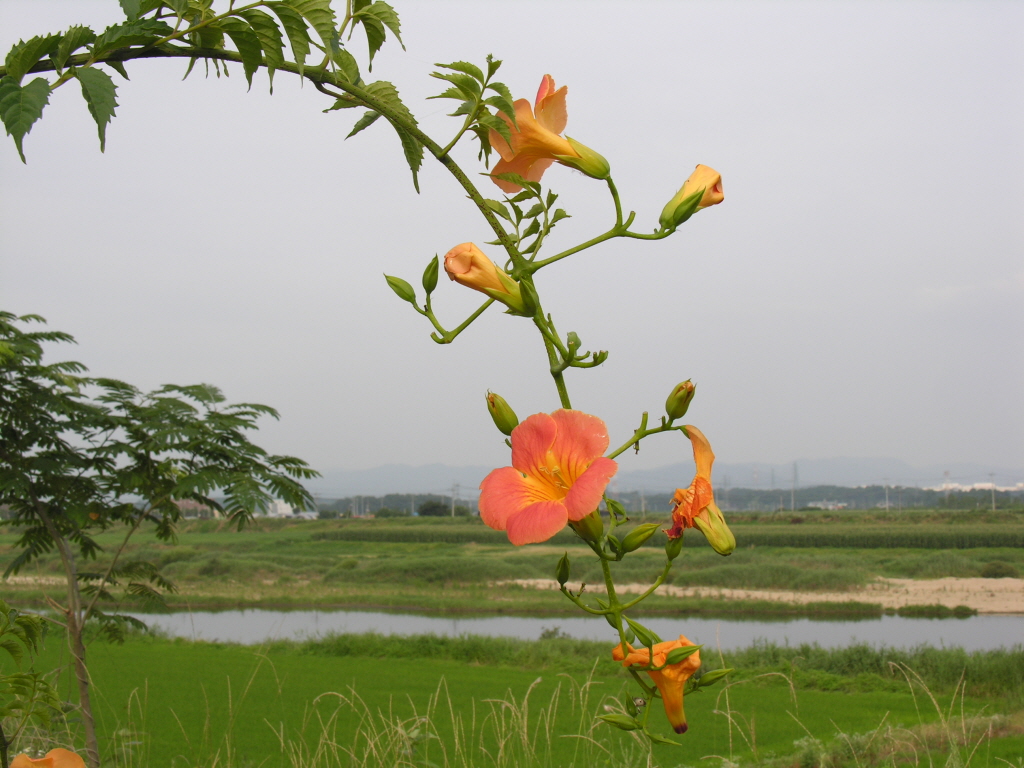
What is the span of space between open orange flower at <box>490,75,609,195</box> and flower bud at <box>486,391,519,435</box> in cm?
23

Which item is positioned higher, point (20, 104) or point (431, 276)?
point (20, 104)

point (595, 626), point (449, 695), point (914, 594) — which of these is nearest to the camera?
point (449, 695)

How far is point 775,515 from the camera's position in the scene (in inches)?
2213

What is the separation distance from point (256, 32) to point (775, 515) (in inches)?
2359

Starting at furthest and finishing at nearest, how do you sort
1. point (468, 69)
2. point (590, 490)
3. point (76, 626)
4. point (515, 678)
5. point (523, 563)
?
1. point (523, 563)
2. point (515, 678)
3. point (76, 626)
4. point (468, 69)
5. point (590, 490)

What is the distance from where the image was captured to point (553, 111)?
Answer: 0.72m

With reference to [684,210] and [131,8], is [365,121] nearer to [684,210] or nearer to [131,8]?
[131,8]

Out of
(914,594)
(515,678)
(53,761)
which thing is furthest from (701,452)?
(914,594)

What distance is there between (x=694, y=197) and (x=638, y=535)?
29 centimetres

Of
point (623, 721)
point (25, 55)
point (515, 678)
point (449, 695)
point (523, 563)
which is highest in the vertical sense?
point (25, 55)

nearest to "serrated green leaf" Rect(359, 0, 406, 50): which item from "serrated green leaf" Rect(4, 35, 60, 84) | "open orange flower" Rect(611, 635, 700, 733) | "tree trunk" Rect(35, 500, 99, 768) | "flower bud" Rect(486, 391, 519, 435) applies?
"serrated green leaf" Rect(4, 35, 60, 84)

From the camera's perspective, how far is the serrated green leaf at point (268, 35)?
851mm

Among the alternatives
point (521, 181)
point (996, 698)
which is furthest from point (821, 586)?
point (521, 181)

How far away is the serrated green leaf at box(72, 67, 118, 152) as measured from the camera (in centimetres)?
73
